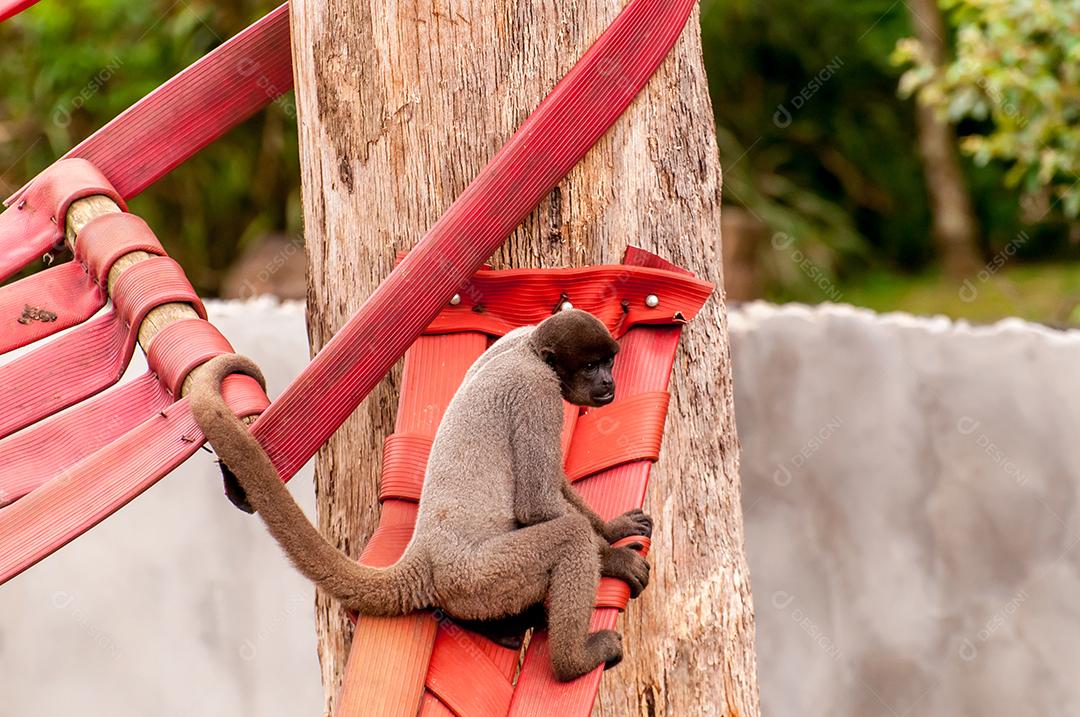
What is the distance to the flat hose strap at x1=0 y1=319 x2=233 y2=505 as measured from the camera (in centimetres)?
212

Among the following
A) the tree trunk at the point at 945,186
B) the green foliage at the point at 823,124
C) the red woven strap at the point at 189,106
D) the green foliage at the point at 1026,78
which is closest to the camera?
the red woven strap at the point at 189,106

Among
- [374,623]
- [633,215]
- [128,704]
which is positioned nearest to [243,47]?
→ [633,215]

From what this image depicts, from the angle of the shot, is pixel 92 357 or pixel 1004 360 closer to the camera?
pixel 92 357

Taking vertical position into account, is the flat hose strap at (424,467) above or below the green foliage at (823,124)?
below

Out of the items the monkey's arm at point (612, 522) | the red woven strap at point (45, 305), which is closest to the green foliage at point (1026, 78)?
the monkey's arm at point (612, 522)

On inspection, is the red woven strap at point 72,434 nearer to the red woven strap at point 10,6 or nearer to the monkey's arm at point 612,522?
the monkey's arm at point 612,522

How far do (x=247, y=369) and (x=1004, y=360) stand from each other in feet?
8.98

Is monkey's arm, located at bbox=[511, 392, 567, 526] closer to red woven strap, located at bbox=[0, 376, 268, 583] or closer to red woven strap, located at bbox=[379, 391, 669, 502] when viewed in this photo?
red woven strap, located at bbox=[379, 391, 669, 502]

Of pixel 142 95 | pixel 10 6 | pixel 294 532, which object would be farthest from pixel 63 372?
pixel 142 95

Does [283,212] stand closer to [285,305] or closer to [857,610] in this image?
[285,305]

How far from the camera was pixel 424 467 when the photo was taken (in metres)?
→ 2.16

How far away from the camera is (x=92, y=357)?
2.31 m

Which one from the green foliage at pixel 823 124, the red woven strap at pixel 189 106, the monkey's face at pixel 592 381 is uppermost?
the green foliage at pixel 823 124

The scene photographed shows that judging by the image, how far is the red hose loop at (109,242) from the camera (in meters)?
2.36
